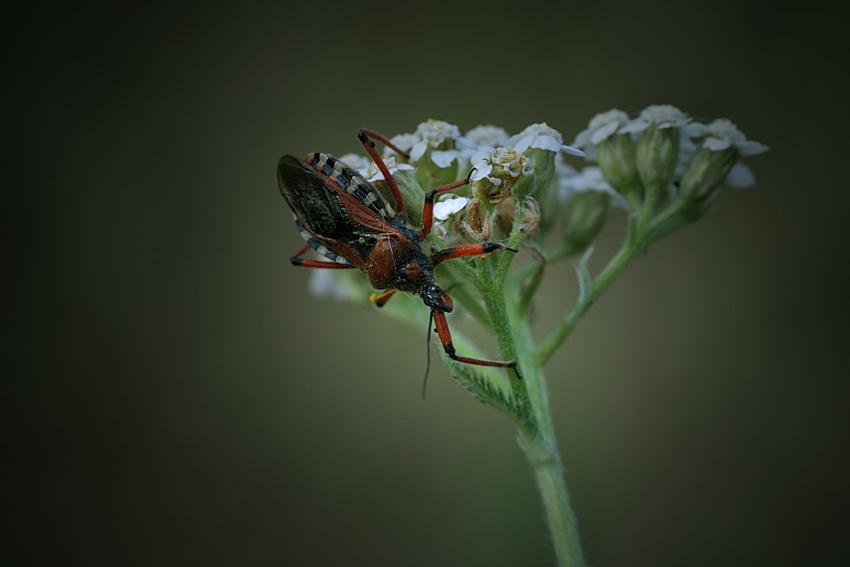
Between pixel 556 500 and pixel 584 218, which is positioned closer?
pixel 556 500

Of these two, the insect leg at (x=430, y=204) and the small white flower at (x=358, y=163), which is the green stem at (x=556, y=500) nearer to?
the insect leg at (x=430, y=204)

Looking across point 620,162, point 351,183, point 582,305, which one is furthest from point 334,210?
point 620,162

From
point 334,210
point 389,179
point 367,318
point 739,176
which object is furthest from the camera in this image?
point 367,318

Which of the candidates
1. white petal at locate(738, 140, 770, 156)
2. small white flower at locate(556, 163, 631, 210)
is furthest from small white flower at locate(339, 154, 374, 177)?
white petal at locate(738, 140, 770, 156)

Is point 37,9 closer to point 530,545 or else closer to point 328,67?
point 328,67

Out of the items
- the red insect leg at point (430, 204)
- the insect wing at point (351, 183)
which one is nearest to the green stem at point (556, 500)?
the red insect leg at point (430, 204)

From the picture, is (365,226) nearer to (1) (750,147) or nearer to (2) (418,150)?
(2) (418,150)
